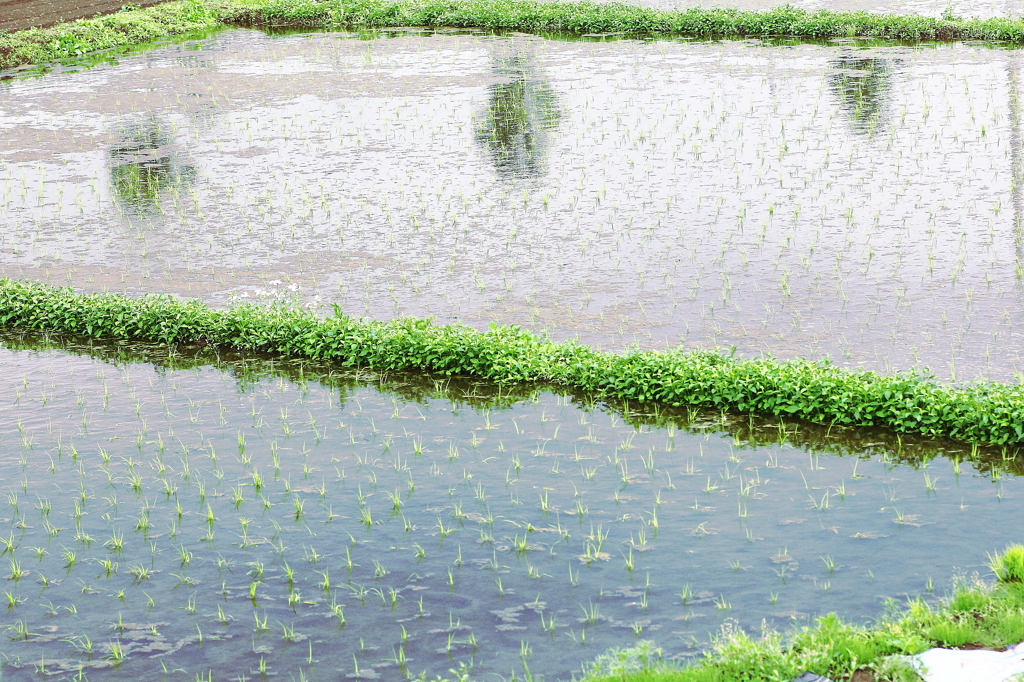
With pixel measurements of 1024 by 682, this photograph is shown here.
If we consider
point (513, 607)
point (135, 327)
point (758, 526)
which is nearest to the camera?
point (513, 607)

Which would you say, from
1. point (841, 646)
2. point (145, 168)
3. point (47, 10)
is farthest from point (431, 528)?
point (47, 10)

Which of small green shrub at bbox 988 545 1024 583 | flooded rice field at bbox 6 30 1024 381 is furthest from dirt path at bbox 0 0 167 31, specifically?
small green shrub at bbox 988 545 1024 583

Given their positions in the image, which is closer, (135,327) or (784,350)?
(784,350)

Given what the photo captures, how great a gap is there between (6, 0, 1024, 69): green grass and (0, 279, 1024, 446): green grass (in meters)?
13.0

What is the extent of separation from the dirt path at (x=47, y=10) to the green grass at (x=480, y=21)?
0.84 meters

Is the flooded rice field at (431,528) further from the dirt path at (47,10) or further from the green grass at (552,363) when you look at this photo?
the dirt path at (47,10)

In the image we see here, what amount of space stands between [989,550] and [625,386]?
2.68 meters

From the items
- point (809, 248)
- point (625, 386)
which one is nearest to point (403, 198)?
point (809, 248)

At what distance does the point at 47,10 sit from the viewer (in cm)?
2559

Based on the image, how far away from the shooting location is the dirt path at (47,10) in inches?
942

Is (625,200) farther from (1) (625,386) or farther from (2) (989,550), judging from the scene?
A: (2) (989,550)

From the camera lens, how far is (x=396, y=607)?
547cm

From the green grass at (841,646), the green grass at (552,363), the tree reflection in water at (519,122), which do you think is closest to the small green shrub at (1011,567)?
the green grass at (841,646)

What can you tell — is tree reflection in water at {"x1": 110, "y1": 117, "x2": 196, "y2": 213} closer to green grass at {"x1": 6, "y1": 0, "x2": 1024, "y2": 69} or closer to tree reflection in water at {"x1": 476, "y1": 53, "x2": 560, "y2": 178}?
tree reflection in water at {"x1": 476, "y1": 53, "x2": 560, "y2": 178}
